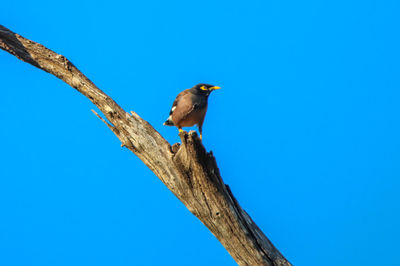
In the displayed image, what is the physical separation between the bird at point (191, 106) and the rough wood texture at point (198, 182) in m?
1.01

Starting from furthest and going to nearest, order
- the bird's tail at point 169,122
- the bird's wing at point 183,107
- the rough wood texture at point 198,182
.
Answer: the bird's tail at point 169,122 < the bird's wing at point 183,107 < the rough wood texture at point 198,182

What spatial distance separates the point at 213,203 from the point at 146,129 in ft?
4.28

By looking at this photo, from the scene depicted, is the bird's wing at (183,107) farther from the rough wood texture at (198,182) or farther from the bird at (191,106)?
the rough wood texture at (198,182)

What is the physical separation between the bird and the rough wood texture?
1.01m

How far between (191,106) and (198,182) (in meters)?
1.55

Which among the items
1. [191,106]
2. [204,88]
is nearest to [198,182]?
[191,106]

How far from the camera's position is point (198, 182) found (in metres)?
5.27

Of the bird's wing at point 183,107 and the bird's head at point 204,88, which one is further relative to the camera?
the bird's head at point 204,88

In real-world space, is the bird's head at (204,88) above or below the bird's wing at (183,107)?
above

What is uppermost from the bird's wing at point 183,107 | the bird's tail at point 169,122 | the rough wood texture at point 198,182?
the bird's tail at point 169,122

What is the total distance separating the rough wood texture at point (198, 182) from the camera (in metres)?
5.18

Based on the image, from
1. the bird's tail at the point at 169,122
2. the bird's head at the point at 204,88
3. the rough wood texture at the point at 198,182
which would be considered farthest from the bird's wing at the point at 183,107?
the rough wood texture at the point at 198,182

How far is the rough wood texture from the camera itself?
5176 mm

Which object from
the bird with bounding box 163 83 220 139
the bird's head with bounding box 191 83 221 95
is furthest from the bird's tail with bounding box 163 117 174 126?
the bird's head with bounding box 191 83 221 95
